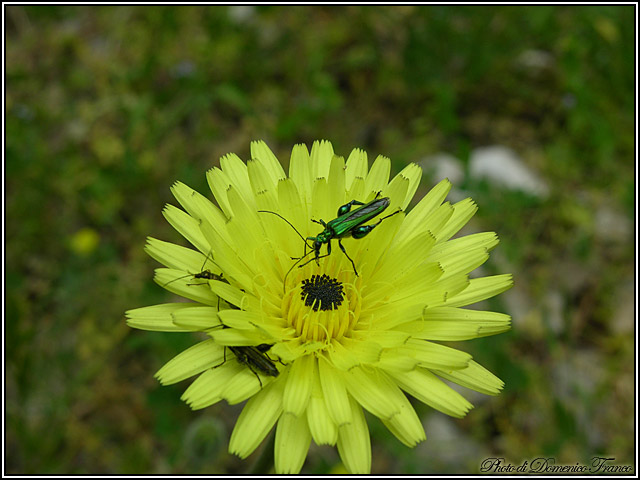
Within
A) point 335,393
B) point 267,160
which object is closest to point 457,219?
point 267,160

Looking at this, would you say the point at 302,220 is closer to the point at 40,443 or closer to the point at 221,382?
the point at 221,382

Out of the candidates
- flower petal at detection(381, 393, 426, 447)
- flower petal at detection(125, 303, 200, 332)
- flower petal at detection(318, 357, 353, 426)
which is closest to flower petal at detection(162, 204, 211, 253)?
flower petal at detection(125, 303, 200, 332)

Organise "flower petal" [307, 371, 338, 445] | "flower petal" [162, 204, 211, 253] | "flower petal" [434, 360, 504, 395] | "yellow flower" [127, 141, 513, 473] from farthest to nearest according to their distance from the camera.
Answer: "flower petal" [162, 204, 211, 253] < "flower petal" [434, 360, 504, 395] < "yellow flower" [127, 141, 513, 473] < "flower petal" [307, 371, 338, 445]

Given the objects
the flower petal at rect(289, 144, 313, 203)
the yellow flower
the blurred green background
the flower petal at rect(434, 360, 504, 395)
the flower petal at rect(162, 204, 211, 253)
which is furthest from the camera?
the blurred green background

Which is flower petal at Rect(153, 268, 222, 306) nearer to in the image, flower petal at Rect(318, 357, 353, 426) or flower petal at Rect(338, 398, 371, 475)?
flower petal at Rect(318, 357, 353, 426)

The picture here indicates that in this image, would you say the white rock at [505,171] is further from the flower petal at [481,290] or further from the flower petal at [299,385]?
the flower petal at [299,385]
